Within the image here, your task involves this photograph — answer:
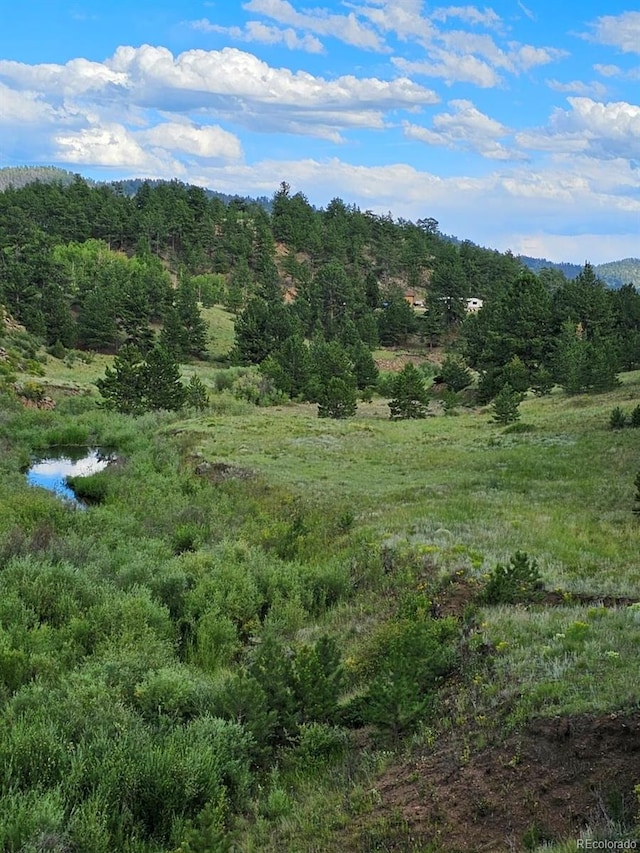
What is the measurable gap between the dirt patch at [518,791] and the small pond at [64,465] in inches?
865

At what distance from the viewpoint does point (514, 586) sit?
1096 centimetres

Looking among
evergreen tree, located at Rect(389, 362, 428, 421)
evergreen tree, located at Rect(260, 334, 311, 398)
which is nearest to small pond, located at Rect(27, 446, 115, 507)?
evergreen tree, located at Rect(389, 362, 428, 421)

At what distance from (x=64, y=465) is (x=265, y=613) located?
71.0 ft

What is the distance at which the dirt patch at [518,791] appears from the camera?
5.34 meters

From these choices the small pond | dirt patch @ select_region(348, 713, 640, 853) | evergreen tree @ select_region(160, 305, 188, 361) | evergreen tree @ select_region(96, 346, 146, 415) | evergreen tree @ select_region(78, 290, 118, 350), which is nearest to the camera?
dirt patch @ select_region(348, 713, 640, 853)

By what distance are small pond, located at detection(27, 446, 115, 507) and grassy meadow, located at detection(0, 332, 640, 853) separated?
1442 millimetres

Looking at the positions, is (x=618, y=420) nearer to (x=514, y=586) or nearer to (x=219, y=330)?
(x=514, y=586)

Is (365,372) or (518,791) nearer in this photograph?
(518,791)

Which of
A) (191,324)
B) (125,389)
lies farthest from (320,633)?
(191,324)

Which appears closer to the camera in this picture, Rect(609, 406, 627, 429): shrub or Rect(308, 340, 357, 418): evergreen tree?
Rect(609, 406, 627, 429): shrub

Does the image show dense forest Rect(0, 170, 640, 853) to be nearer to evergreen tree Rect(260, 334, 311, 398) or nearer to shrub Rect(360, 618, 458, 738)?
shrub Rect(360, 618, 458, 738)

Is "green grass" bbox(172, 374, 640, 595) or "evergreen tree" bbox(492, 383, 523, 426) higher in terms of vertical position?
"evergreen tree" bbox(492, 383, 523, 426)

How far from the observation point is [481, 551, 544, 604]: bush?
10891 mm

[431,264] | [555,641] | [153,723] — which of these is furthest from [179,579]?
[431,264]
